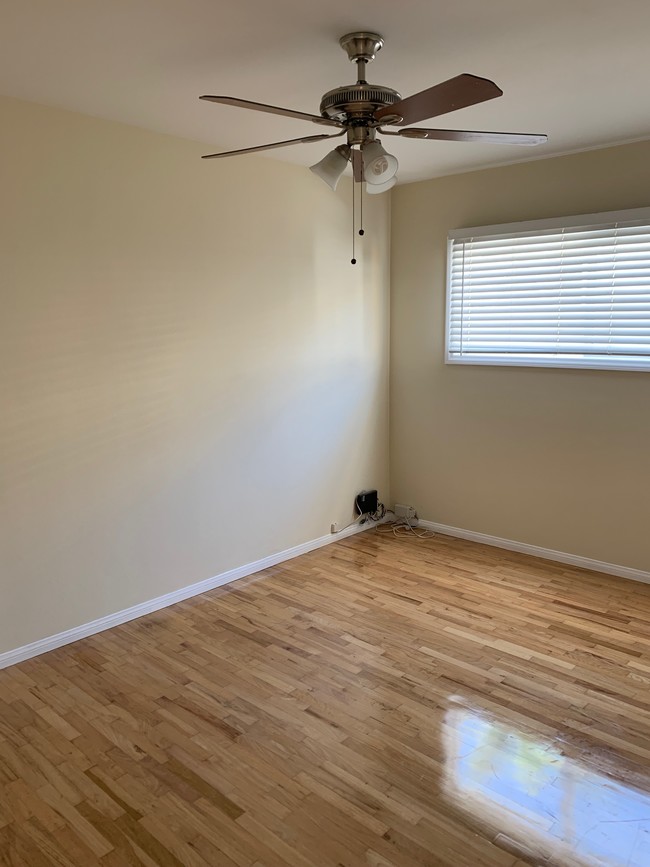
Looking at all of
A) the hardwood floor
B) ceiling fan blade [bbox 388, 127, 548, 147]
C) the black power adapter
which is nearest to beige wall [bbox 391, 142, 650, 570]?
the black power adapter

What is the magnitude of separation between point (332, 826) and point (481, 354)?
10.5 feet

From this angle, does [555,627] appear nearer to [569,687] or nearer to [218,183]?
[569,687]

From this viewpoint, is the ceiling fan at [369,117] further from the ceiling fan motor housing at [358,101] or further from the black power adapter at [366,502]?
the black power adapter at [366,502]

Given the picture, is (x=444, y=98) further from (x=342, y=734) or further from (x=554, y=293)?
(x=554, y=293)

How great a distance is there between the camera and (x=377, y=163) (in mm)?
2271

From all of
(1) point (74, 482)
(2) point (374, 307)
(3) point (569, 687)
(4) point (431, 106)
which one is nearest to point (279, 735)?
(3) point (569, 687)

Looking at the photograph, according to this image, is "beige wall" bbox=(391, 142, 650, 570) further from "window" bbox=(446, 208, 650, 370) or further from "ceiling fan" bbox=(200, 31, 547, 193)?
"ceiling fan" bbox=(200, 31, 547, 193)

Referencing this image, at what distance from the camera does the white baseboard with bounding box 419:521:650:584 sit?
3.97 meters

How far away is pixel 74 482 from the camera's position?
3170 millimetres

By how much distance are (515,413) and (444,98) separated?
2.77m

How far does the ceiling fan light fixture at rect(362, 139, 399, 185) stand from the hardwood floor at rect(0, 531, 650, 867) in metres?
2.08

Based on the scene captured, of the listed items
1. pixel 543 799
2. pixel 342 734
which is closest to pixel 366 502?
pixel 342 734

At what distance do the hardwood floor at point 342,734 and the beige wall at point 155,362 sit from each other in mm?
427

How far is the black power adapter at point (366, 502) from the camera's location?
16.0ft
